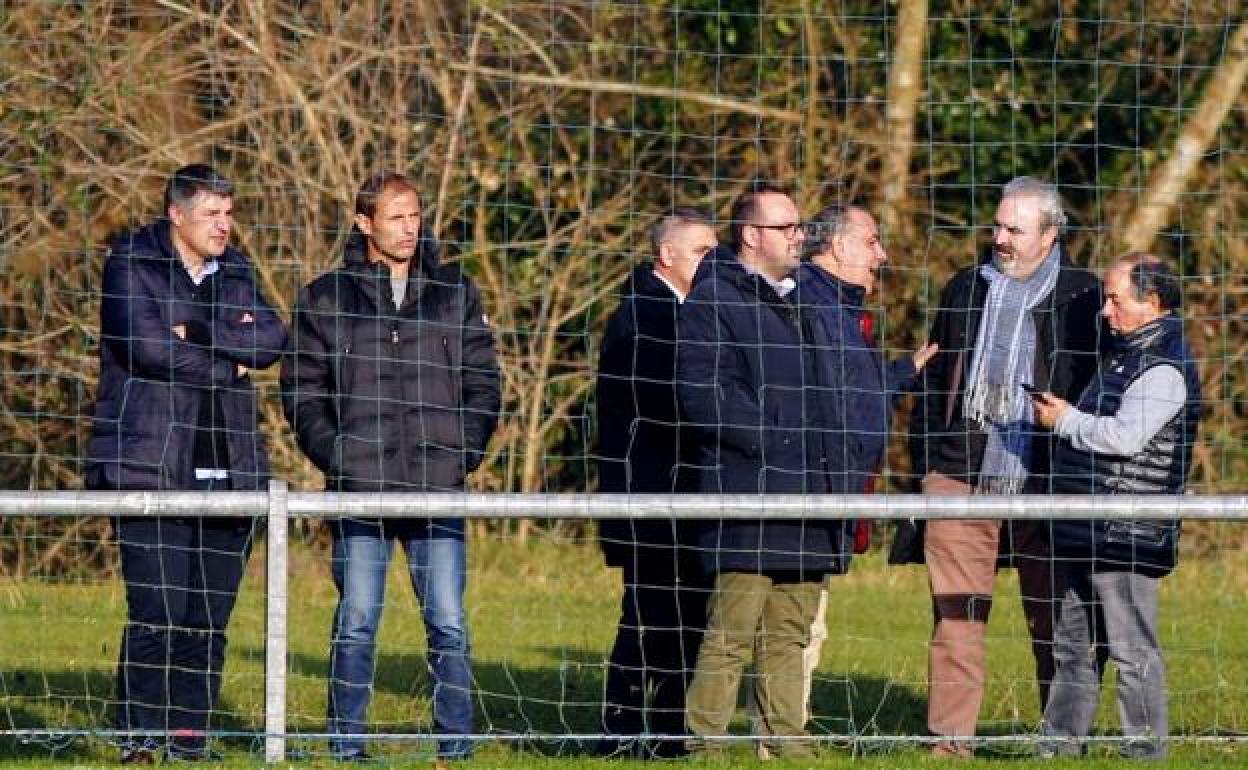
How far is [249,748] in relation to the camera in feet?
28.5

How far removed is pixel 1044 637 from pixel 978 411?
0.84m

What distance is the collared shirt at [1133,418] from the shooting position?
328 inches

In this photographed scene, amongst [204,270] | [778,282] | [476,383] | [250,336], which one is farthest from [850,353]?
[204,270]

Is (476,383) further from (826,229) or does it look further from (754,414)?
(826,229)

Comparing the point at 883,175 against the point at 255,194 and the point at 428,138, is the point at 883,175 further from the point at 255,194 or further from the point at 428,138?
the point at 255,194

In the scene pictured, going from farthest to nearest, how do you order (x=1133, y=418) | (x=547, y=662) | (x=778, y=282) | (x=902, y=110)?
(x=902, y=110)
(x=547, y=662)
(x=1133, y=418)
(x=778, y=282)

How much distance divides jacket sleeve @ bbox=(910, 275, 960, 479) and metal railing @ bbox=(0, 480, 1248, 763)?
A: 3.30 ft

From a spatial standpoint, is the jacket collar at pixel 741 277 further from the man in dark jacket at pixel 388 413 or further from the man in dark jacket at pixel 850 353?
the man in dark jacket at pixel 388 413

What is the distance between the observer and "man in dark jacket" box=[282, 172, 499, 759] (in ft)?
27.2

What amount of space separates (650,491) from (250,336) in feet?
4.78

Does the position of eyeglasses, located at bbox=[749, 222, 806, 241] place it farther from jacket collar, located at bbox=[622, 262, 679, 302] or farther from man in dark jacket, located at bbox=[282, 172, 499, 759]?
man in dark jacket, located at bbox=[282, 172, 499, 759]

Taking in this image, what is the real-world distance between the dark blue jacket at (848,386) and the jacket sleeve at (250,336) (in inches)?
66.4

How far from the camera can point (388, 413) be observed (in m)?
8.37

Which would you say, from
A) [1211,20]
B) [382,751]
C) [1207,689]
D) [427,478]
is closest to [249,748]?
[382,751]
